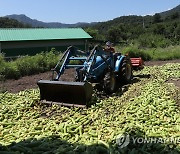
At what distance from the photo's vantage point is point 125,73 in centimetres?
1130

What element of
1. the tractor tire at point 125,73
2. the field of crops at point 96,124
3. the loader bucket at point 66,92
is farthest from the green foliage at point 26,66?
the loader bucket at point 66,92

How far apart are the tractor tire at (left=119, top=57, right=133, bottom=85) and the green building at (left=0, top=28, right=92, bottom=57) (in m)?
21.4

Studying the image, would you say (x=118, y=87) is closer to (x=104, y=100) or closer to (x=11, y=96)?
(x=104, y=100)

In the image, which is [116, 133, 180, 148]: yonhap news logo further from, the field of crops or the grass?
the grass

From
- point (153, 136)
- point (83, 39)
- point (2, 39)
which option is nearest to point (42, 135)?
point (153, 136)

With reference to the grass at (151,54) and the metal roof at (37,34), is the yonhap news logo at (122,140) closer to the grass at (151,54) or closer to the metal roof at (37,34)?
the grass at (151,54)

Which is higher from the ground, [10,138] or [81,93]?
[81,93]

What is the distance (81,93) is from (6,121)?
2053 millimetres

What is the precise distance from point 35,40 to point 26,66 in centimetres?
1808

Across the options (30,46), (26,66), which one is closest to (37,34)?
(30,46)

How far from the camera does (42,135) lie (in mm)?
6223

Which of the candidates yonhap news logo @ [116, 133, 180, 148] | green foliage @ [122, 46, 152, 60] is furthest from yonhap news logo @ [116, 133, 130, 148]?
green foliage @ [122, 46, 152, 60]

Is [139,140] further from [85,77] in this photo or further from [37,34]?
[37,34]

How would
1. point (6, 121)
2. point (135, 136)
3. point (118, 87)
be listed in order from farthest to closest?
point (118, 87) → point (6, 121) → point (135, 136)
